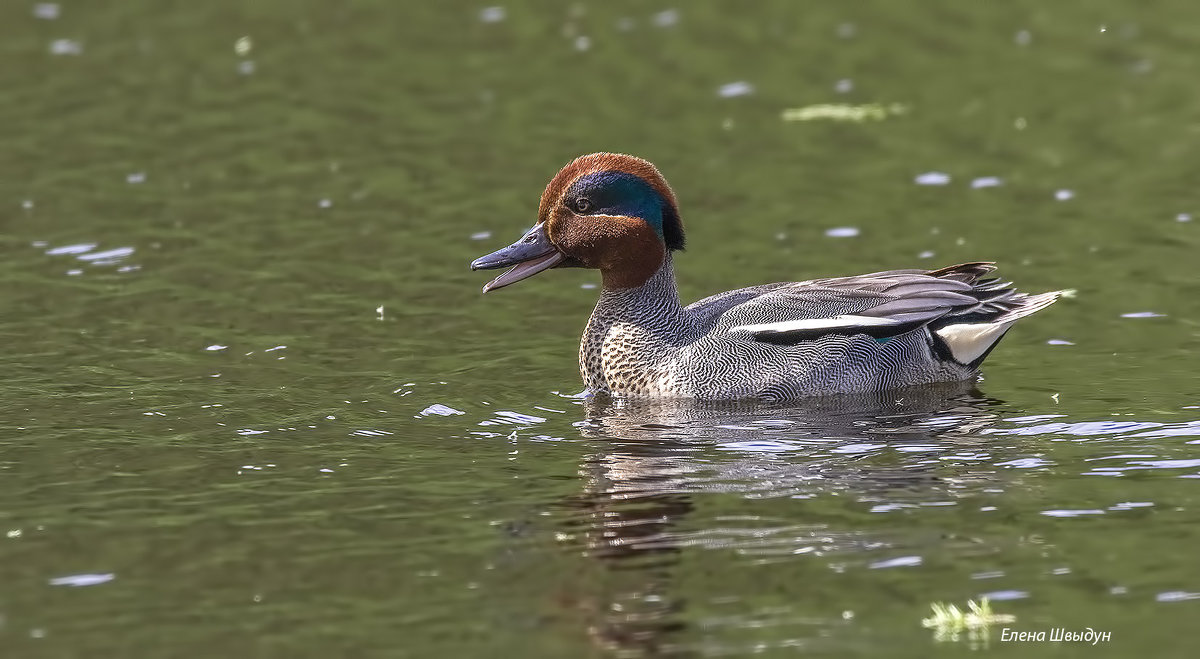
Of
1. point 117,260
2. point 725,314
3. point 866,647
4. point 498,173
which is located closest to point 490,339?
point 725,314

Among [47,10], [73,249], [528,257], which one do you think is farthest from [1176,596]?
[47,10]

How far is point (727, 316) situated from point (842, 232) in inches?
176

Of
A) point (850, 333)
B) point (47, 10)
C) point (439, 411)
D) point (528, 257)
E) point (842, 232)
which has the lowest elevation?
point (439, 411)

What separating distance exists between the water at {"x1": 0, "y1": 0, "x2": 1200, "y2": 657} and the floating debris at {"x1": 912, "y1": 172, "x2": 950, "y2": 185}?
209 millimetres

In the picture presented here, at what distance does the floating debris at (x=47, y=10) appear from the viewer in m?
25.5

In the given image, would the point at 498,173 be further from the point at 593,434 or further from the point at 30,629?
the point at 30,629

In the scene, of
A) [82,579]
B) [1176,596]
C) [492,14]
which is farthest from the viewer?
[492,14]

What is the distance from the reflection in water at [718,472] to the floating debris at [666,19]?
13124 mm

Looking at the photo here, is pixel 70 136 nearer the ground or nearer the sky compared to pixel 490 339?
nearer the sky

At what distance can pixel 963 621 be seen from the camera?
8008 mm

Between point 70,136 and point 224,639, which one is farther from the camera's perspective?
point 70,136

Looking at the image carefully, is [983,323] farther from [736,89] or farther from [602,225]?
[736,89]

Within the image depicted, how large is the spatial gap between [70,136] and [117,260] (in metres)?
4.89

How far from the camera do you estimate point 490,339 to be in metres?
14.1
